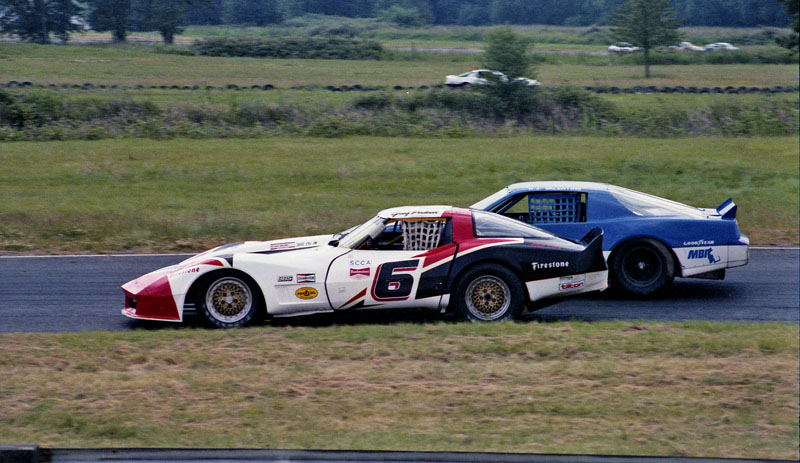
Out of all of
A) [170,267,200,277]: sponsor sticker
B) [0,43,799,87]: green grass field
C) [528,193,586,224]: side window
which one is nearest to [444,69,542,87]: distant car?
[0,43,799,87]: green grass field

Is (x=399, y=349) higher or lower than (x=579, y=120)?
lower

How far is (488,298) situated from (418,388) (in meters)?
2.27

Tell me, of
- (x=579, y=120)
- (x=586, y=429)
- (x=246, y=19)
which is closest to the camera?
(x=586, y=429)

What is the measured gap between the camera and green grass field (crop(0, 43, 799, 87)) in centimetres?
1244

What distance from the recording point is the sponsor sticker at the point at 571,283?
26.1 feet

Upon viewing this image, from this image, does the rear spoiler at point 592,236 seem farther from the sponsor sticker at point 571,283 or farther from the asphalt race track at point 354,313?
the asphalt race track at point 354,313

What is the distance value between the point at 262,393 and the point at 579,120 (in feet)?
71.0

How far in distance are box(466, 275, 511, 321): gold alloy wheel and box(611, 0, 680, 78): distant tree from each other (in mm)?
19960

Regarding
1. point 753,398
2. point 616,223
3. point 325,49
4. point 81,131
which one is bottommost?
point 753,398

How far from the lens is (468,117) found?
25328 millimetres

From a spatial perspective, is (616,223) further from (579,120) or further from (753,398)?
(579,120)

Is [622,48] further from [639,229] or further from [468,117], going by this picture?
[639,229]

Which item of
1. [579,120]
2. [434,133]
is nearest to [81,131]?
[434,133]

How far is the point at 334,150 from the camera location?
68.7 ft
